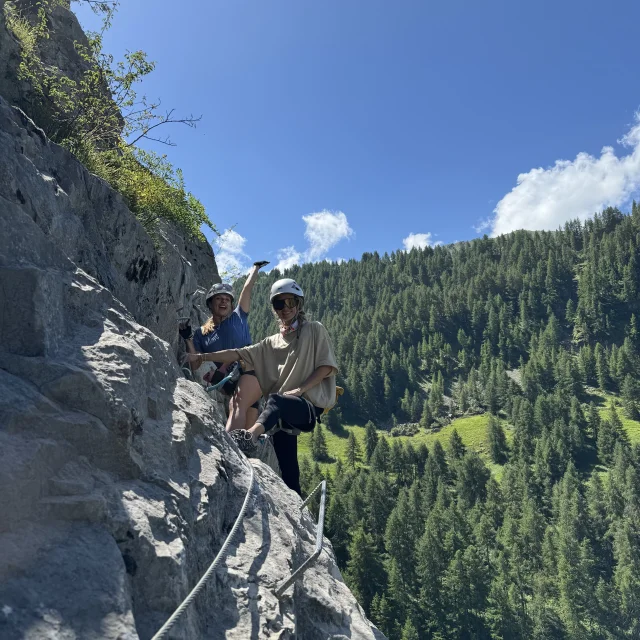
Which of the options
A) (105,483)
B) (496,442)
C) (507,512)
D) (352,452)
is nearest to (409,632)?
(507,512)

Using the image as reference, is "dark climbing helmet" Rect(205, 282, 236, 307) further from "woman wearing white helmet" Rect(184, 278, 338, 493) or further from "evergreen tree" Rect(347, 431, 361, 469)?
"evergreen tree" Rect(347, 431, 361, 469)

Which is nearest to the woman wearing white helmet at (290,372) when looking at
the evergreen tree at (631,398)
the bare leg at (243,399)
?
the bare leg at (243,399)

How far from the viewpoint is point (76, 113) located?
8.73 meters

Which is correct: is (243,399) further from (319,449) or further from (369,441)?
(369,441)

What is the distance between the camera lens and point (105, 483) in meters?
3.40

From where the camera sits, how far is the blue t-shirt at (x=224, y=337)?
808cm

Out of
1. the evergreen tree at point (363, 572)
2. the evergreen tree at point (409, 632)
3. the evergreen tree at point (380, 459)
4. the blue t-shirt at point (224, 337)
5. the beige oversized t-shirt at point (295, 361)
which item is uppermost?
the evergreen tree at point (380, 459)

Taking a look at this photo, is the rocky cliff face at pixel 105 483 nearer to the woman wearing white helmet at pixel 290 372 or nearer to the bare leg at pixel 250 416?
the woman wearing white helmet at pixel 290 372

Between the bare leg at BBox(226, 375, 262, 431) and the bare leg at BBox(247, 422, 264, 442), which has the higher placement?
the bare leg at BBox(226, 375, 262, 431)

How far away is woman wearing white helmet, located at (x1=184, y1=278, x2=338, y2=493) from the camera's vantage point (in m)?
6.04

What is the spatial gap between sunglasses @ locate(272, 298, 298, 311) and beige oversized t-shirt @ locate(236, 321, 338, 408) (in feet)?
1.03

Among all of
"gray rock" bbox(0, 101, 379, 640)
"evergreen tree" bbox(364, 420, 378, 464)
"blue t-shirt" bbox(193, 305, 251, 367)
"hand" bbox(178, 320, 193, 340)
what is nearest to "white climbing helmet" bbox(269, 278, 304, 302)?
"gray rock" bbox(0, 101, 379, 640)

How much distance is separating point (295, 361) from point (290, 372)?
163 mm

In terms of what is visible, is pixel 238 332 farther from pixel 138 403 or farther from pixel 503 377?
pixel 503 377
